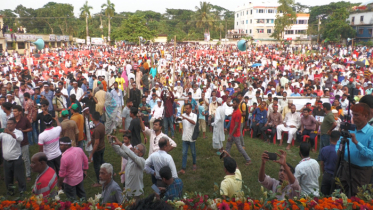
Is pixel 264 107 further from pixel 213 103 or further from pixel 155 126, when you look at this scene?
pixel 155 126

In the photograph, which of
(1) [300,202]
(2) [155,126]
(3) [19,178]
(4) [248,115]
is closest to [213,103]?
(4) [248,115]

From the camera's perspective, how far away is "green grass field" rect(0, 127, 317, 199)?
5684 mm

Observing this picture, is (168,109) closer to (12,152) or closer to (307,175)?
(12,152)

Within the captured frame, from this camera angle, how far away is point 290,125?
8.48 m

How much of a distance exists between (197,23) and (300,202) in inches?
2575

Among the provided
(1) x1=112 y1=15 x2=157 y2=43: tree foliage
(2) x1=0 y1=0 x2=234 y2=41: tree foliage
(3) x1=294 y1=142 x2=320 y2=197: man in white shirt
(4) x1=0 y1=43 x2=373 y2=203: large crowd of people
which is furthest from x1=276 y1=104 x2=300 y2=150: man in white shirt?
(2) x1=0 y1=0 x2=234 y2=41: tree foliage

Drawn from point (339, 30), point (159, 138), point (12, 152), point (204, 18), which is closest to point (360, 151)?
point (159, 138)

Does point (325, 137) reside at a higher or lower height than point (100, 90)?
lower

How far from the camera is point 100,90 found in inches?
361

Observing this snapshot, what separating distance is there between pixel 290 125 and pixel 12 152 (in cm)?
674

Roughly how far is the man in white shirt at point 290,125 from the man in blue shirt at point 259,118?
603mm

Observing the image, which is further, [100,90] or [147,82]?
[147,82]

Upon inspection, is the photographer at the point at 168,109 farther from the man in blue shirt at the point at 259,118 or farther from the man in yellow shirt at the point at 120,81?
the man in yellow shirt at the point at 120,81

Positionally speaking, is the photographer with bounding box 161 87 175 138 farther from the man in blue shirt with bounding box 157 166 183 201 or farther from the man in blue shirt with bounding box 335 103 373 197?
the man in blue shirt with bounding box 335 103 373 197
